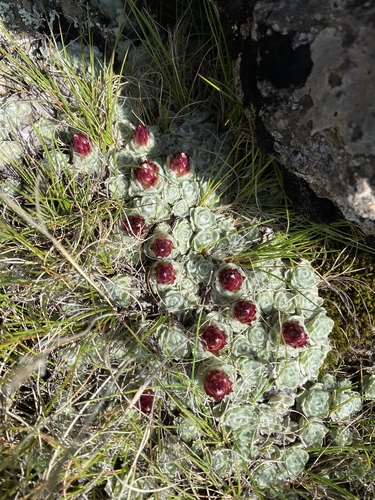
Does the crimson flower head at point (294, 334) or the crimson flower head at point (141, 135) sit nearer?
the crimson flower head at point (294, 334)

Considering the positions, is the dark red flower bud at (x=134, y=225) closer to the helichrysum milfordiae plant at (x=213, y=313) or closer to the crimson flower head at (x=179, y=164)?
the helichrysum milfordiae plant at (x=213, y=313)

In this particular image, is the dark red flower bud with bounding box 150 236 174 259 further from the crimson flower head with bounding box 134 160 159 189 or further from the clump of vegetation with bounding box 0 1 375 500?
the crimson flower head with bounding box 134 160 159 189

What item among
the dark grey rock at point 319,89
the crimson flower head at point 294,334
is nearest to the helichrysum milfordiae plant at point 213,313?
the crimson flower head at point 294,334

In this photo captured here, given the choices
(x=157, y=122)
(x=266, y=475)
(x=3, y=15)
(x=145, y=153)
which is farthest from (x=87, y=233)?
(x=266, y=475)

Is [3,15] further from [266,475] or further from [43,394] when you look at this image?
[266,475]

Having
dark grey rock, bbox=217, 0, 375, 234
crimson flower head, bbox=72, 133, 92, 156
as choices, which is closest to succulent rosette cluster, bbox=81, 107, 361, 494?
crimson flower head, bbox=72, 133, 92, 156

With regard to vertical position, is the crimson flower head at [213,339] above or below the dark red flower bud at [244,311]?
below

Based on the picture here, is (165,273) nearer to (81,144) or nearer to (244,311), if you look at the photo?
(244,311)

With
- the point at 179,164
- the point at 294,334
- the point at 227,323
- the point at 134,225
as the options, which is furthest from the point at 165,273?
the point at 294,334
